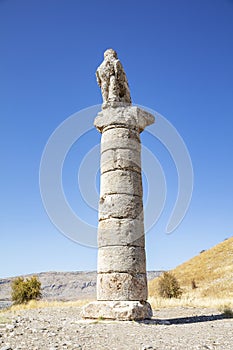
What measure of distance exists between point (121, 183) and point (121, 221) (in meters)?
1.13

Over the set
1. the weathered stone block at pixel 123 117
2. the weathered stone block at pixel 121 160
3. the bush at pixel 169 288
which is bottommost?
the bush at pixel 169 288

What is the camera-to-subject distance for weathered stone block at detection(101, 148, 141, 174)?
1073cm

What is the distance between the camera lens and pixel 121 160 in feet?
35.3

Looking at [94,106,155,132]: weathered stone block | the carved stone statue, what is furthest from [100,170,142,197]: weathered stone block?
the carved stone statue

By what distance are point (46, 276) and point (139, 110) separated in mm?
80140

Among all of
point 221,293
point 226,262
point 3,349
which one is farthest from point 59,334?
point 226,262

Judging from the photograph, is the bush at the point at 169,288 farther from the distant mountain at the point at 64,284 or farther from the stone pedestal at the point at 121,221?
the distant mountain at the point at 64,284

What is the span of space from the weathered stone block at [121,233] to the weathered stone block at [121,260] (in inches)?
6.5

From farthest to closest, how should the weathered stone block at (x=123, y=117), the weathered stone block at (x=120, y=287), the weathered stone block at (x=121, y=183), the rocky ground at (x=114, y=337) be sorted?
1. the weathered stone block at (x=123, y=117)
2. the weathered stone block at (x=121, y=183)
3. the weathered stone block at (x=120, y=287)
4. the rocky ground at (x=114, y=337)

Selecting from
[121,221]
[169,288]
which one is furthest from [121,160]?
[169,288]

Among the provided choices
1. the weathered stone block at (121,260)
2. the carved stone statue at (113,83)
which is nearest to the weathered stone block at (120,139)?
the carved stone statue at (113,83)

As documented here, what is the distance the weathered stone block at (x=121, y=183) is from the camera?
10508 mm

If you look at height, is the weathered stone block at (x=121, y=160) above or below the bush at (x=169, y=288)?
above

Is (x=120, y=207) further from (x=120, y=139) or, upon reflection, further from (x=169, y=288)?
(x=169, y=288)
